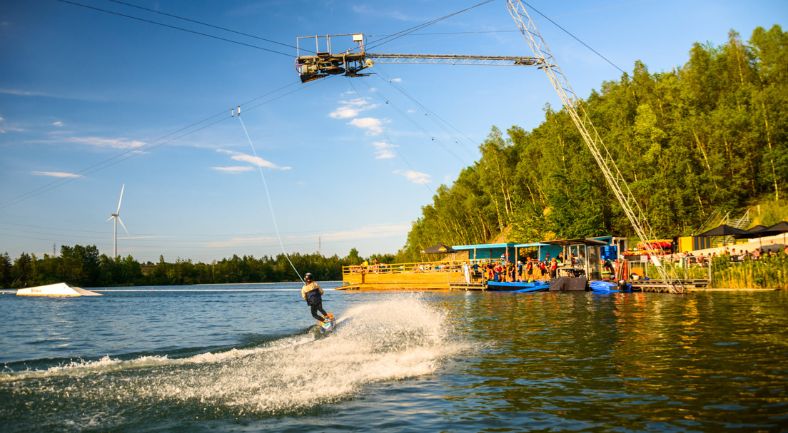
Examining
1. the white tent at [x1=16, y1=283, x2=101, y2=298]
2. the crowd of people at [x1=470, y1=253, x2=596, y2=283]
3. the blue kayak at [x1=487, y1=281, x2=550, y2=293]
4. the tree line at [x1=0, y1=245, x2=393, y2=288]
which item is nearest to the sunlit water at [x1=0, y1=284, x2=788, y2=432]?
the blue kayak at [x1=487, y1=281, x2=550, y2=293]

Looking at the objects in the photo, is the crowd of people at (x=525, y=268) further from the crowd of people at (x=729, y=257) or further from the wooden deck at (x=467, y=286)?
the crowd of people at (x=729, y=257)

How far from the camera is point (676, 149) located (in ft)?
208

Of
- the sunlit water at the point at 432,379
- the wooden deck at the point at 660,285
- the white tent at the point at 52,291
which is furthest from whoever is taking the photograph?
the white tent at the point at 52,291

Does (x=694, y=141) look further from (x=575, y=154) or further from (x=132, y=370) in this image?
(x=132, y=370)

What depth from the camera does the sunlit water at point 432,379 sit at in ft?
31.7

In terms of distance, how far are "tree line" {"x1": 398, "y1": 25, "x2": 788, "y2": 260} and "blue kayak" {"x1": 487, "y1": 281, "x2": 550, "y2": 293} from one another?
53.4 ft

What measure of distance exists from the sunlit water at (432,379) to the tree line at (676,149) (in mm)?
41807

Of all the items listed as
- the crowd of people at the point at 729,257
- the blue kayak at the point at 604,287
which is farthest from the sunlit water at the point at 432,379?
the blue kayak at the point at 604,287

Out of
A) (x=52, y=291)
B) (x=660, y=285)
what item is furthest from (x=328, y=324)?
(x=52, y=291)

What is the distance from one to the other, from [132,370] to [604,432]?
1178 centimetres

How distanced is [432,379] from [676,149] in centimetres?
5865

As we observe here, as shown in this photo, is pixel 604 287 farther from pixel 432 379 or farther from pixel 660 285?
pixel 432 379

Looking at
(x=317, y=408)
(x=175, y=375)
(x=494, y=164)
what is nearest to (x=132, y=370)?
(x=175, y=375)

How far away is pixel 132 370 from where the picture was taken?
1539cm
